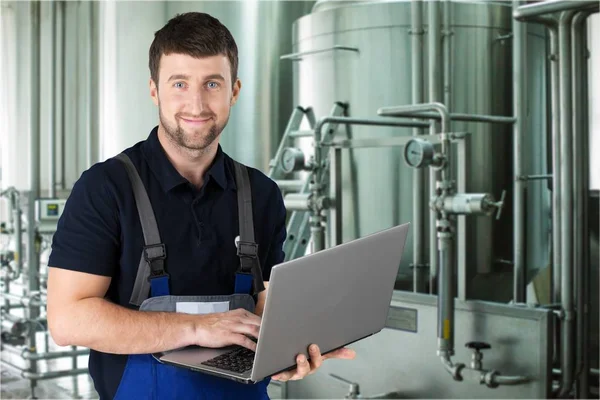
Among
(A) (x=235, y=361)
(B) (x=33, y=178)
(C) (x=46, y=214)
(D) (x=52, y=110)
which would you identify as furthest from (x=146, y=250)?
(D) (x=52, y=110)

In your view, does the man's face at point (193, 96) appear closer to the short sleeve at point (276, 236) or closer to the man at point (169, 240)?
the man at point (169, 240)

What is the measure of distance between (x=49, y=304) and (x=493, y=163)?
2.72 m

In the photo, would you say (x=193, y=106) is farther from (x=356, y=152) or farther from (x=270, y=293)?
(x=356, y=152)

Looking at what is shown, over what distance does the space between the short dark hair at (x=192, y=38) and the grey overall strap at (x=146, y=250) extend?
0.21m

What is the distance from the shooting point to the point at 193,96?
4.17 feet

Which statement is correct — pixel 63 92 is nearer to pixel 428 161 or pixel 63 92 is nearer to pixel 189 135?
pixel 428 161

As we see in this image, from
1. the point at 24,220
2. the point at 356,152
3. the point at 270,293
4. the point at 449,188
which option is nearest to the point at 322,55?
the point at 356,152

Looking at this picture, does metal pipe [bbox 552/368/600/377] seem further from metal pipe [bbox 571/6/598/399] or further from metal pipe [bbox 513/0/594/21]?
metal pipe [bbox 513/0/594/21]

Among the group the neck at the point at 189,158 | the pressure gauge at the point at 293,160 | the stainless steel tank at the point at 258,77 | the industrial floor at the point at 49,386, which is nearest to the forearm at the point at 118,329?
the neck at the point at 189,158

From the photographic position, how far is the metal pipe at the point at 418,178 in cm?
351

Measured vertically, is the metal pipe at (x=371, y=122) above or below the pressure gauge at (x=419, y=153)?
above

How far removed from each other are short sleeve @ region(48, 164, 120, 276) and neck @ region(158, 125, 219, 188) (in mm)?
142

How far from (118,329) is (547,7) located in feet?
7.33

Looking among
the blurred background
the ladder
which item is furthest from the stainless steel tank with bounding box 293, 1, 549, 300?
the ladder
